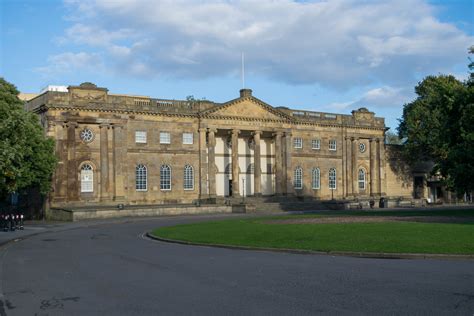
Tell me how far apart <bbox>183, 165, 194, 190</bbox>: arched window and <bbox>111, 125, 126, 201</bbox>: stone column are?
7407 mm

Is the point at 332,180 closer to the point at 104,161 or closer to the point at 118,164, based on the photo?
the point at 118,164

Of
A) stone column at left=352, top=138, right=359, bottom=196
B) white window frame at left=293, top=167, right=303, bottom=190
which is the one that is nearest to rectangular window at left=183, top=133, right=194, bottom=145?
white window frame at left=293, top=167, right=303, bottom=190

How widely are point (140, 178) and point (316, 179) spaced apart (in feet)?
76.9

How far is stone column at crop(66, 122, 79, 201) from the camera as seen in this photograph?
54.7m

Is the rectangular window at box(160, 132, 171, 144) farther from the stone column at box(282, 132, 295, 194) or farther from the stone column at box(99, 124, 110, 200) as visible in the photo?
the stone column at box(282, 132, 295, 194)

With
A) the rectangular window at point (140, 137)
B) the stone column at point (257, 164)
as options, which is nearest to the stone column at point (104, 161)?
the rectangular window at point (140, 137)

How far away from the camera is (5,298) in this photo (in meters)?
12.5

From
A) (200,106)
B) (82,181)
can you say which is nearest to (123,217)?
(82,181)

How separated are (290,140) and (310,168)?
492 centimetres

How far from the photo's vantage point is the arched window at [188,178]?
62.2m

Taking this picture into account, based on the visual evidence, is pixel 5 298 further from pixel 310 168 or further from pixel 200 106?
pixel 310 168

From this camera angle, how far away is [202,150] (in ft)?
206

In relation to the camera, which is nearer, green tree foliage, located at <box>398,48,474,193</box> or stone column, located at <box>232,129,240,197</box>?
green tree foliage, located at <box>398,48,474,193</box>

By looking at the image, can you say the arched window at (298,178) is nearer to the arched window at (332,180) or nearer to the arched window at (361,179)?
the arched window at (332,180)
